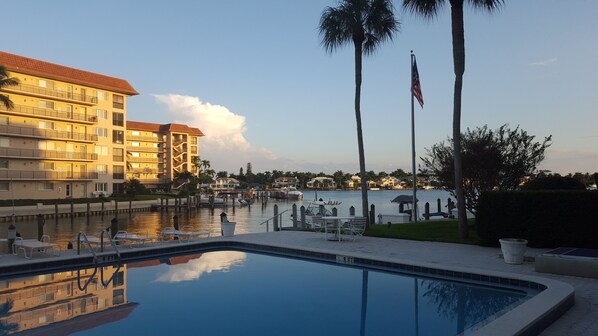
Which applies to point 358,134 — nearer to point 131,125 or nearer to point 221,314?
point 221,314

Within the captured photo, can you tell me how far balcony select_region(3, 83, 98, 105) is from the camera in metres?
49.3

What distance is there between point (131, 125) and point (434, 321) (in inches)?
3195

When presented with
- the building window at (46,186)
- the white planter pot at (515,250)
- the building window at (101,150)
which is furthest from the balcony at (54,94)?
the white planter pot at (515,250)

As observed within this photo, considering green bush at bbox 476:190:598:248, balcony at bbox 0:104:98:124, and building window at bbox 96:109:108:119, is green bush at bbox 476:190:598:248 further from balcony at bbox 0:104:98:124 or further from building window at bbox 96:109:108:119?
building window at bbox 96:109:108:119

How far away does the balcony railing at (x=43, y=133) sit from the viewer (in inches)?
1917

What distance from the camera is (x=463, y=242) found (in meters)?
15.9

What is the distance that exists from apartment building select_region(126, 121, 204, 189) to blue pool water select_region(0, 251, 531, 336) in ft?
238

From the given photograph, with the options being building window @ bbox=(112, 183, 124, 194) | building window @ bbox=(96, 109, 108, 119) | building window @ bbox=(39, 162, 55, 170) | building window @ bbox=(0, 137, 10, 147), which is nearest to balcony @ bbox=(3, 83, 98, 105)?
building window @ bbox=(96, 109, 108, 119)

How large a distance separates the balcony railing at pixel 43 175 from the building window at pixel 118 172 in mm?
3799

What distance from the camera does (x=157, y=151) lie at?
279ft

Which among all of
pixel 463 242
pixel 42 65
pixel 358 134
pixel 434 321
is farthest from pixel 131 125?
pixel 434 321

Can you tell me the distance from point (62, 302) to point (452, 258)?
10.5 m

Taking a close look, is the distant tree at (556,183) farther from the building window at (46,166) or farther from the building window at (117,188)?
the building window at (117,188)

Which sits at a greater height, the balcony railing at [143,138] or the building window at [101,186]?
the balcony railing at [143,138]
